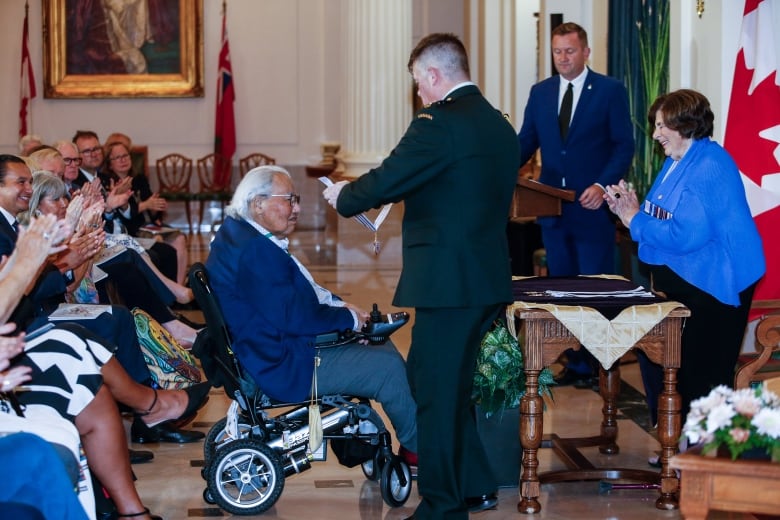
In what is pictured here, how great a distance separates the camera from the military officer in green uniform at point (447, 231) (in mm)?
3982

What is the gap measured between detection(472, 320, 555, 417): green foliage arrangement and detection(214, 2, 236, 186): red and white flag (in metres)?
11.0

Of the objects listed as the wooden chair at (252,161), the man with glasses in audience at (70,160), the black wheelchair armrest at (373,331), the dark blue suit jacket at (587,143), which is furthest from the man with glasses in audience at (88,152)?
the wooden chair at (252,161)

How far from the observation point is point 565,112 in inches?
261

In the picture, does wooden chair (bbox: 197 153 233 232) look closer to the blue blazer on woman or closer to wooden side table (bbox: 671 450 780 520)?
the blue blazer on woman

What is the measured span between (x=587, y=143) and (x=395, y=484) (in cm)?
274

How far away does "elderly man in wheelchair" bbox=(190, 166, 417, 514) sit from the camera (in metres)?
4.45

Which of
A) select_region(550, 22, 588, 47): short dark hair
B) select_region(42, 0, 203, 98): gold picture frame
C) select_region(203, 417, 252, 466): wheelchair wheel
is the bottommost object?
select_region(203, 417, 252, 466): wheelchair wheel

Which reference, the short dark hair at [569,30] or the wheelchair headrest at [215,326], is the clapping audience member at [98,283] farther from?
the short dark hair at [569,30]

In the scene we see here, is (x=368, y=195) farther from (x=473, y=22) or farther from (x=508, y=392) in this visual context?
(x=473, y=22)

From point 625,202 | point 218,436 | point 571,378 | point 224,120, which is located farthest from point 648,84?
point 224,120

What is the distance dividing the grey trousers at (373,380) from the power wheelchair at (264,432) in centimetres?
6

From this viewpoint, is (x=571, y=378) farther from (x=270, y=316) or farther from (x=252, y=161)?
(x=252, y=161)

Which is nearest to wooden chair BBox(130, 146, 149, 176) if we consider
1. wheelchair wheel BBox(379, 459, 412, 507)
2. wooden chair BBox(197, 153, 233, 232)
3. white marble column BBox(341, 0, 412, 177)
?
wooden chair BBox(197, 153, 233, 232)

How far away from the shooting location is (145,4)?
1564cm
